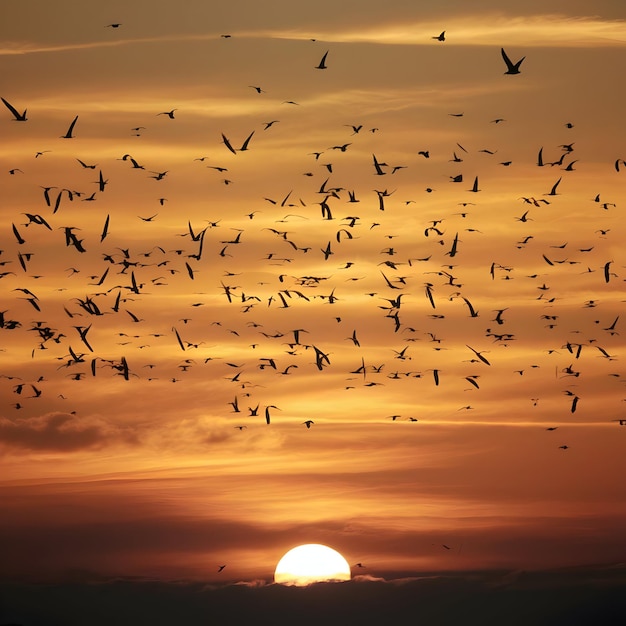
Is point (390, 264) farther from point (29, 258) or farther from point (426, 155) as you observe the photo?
point (29, 258)

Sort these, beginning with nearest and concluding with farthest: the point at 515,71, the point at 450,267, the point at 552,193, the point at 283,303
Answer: the point at 515,71 → the point at 552,193 → the point at 283,303 → the point at 450,267

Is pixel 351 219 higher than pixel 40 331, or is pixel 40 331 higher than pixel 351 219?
pixel 351 219

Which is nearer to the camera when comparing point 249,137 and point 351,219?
point 249,137

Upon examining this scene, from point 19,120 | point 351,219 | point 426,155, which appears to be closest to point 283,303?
point 351,219

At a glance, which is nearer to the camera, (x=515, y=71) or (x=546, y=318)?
(x=515, y=71)

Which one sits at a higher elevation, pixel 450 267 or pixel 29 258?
pixel 450 267

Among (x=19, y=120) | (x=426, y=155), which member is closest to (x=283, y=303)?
(x=426, y=155)

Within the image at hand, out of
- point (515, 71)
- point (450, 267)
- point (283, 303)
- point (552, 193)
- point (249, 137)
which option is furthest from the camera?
point (450, 267)

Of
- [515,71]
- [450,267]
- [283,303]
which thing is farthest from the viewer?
[450,267]

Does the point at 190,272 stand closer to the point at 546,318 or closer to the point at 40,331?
the point at 40,331
